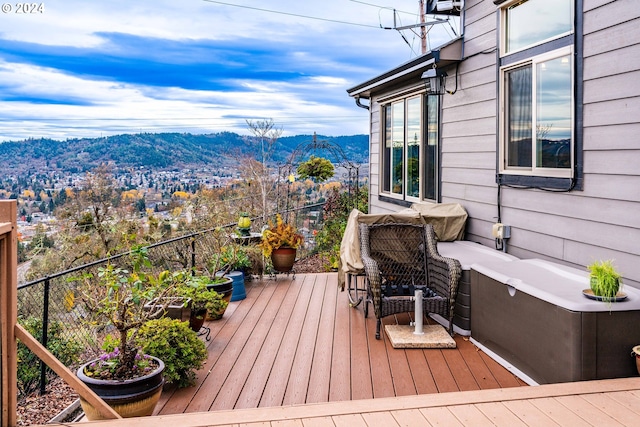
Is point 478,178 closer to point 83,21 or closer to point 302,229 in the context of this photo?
point 302,229

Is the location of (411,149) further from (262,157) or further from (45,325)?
(45,325)

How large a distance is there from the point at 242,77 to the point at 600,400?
839 inches

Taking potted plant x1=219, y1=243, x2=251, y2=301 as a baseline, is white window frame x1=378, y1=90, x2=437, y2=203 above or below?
above

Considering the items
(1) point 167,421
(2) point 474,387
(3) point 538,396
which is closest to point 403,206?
(2) point 474,387

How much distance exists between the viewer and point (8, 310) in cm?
241

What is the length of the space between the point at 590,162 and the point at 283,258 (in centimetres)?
436

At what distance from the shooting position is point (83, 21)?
13.5 metres

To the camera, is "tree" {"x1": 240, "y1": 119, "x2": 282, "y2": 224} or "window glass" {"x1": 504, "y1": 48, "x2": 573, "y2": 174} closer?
"window glass" {"x1": 504, "y1": 48, "x2": 573, "y2": 174}

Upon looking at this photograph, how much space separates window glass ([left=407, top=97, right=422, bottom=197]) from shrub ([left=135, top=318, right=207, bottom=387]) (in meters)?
4.34

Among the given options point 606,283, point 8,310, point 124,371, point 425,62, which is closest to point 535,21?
point 425,62

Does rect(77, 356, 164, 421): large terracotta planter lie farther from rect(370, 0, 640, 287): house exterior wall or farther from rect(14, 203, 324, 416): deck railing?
rect(370, 0, 640, 287): house exterior wall

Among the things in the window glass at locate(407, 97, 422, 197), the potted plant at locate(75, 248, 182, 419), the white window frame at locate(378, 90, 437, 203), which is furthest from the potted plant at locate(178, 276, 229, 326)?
the window glass at locate(407, 97, 422, 197)

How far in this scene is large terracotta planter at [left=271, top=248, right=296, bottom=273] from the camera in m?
7.46

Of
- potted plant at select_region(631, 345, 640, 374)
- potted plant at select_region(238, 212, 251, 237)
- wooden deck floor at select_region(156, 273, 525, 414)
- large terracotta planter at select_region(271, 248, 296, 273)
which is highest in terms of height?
potted plant at select_region(238, 212, 251, 237)
